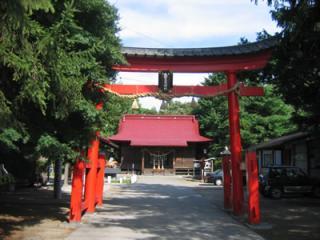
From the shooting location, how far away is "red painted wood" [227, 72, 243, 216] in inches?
687

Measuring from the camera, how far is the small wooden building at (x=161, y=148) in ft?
197

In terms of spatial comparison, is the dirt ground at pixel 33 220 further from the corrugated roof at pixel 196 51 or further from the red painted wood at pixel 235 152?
the corrugated roof at pixel 196 51

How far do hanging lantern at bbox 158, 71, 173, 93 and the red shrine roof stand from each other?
41.9 metres

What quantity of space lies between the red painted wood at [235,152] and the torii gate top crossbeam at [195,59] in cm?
52

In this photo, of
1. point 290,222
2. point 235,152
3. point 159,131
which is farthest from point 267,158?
point 290,222

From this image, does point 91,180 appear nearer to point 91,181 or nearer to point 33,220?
point 91,181

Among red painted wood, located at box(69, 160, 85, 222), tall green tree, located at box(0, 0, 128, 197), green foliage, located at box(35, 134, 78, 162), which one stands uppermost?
tall green tree, located at box(0, 0, 128, 197)

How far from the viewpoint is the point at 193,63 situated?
706 inches

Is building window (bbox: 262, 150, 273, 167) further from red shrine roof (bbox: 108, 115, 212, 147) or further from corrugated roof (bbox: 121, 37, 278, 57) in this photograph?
corrugated roof (bbox: 121, 37, 278, 57)

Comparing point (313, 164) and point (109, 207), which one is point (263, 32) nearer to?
point (109, 207)

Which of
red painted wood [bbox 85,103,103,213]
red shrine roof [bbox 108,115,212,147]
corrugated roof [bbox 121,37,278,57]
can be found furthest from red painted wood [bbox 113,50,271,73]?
red shrine roof [bbox 108,115,212,147]

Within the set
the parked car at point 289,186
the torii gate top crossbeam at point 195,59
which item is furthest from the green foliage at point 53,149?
the parked car at point 289,186

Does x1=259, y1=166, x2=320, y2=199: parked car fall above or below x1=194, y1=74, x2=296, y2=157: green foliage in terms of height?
below

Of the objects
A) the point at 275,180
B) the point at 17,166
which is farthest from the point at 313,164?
the point at 17,166
